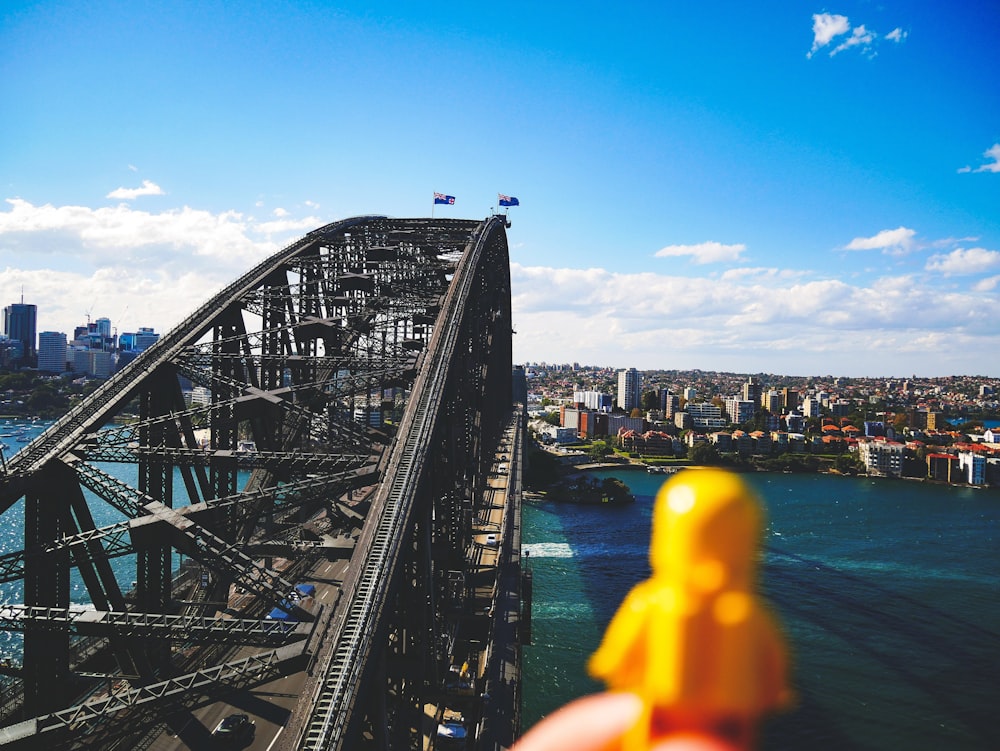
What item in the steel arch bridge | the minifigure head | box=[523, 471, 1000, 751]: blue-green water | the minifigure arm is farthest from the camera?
box=[523, 471, 1000, 751]: blue-green water

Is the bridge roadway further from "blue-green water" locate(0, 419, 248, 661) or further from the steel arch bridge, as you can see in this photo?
"blue-green water" locate(0, 419, 248, 661)

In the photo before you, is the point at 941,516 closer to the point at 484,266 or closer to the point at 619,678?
the point at 484,266

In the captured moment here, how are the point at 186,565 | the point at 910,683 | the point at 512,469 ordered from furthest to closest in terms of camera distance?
the point at 512,469, the point at 910,683, the point at 186,565

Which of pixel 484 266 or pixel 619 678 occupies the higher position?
pixel 484 266

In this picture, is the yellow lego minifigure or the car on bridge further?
the car on bridge

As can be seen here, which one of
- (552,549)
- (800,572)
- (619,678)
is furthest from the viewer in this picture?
(552,549)

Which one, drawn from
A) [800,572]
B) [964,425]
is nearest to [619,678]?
[800,572]

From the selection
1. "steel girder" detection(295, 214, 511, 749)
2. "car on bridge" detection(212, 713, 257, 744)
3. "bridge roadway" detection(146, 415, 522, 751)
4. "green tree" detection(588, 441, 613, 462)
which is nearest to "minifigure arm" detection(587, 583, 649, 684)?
"steel girder" detection(295, 214, 511, 749)
